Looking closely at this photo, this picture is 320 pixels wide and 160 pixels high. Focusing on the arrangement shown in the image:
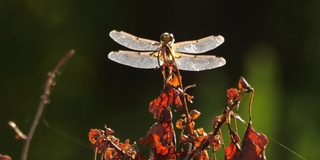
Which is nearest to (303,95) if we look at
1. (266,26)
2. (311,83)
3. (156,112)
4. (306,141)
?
(311,83)

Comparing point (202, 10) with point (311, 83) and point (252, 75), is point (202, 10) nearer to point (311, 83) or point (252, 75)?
point (311, 83)

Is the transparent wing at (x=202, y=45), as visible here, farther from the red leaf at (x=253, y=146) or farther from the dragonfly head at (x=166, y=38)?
the red leaf at (x=253, y=146)

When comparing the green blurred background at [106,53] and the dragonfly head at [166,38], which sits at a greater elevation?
the dragonfly head at [166,38]

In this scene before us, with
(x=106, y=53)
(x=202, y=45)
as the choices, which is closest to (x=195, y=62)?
(x=202, y=45)

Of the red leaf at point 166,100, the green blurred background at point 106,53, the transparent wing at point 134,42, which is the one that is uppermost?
the transparent wing at point 134,42

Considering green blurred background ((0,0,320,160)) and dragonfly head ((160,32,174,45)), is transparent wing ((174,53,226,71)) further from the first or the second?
green blurred background ((0,0,320,160))

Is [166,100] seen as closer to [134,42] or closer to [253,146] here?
[253,146]

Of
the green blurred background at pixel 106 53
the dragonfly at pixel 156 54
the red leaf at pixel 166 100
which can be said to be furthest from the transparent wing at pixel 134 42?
the green blurred background at pixel 106 53

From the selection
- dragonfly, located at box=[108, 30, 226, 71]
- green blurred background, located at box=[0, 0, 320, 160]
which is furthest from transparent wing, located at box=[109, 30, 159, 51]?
green blurred background, located at box=[0, 0, 320, 160]
